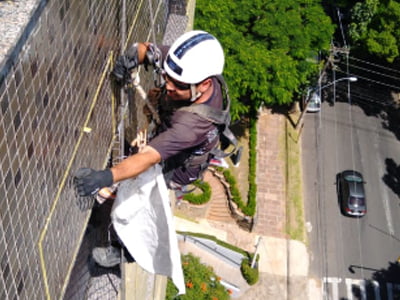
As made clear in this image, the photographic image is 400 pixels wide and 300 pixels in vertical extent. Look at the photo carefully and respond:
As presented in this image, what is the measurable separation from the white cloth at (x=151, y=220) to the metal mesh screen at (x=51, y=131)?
1.25ft

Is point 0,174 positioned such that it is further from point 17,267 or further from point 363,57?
point 363,57

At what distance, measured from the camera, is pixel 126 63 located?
556cm

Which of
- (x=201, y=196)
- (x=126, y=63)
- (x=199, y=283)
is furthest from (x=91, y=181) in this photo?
(x=201, y=196)

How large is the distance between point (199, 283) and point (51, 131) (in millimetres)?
14399

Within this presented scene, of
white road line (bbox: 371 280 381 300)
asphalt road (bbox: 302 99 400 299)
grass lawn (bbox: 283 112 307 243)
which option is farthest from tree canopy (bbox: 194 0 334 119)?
white road line (bbox: 371 280 381 300)

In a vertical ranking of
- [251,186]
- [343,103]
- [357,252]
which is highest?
[343,103]

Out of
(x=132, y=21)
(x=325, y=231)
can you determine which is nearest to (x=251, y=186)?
(x=325, y=231)

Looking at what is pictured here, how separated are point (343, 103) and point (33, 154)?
24.9 m

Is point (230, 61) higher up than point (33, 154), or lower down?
higher up

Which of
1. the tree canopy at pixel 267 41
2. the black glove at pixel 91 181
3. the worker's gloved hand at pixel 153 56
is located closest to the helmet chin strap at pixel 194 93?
the worker's gloved hand at pixel 153 56

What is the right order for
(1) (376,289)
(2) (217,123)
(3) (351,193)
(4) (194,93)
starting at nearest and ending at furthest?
(4) (194,93)
(2) (217,123)
(1) (376,289)
(3) (351,193)

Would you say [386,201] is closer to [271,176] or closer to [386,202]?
[386,202]

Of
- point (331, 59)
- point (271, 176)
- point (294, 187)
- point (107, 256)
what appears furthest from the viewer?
point (331, 59)

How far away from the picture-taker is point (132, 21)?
646 centimetres
